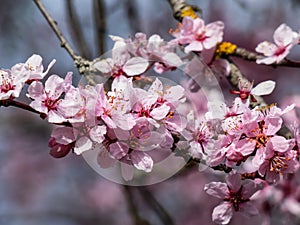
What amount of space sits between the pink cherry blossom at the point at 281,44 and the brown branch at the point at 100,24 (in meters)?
0.90

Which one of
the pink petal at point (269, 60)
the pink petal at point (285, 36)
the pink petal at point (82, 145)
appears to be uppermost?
the pink petal at point (82, 145)

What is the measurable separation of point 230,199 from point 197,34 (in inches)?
17.6

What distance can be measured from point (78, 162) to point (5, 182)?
20.4 inches

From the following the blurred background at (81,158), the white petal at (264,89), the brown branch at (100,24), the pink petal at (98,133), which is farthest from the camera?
the blurred background at (81,158)

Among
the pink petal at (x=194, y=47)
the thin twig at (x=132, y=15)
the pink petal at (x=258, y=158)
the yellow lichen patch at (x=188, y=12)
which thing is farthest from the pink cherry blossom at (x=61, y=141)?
the thin twig at (x=132, y=15)

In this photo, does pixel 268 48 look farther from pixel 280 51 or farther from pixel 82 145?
pixel 82 145

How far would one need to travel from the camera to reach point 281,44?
1.35 meters

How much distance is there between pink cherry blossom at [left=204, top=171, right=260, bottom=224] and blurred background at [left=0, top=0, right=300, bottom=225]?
46.2 inches

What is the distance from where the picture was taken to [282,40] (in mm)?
1351

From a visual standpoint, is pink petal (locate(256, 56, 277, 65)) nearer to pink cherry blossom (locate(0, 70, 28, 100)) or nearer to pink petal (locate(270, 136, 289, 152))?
pink petal (locate(270, 136, 289, 152))

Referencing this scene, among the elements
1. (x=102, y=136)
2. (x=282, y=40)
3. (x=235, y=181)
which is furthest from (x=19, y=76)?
(x=282, y=40)

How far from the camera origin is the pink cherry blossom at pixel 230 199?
1.14m

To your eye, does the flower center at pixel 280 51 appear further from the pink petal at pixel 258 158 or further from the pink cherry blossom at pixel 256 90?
the pink petal at pixel 258 158

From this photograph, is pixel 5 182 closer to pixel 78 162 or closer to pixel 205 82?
pixel 78 162
